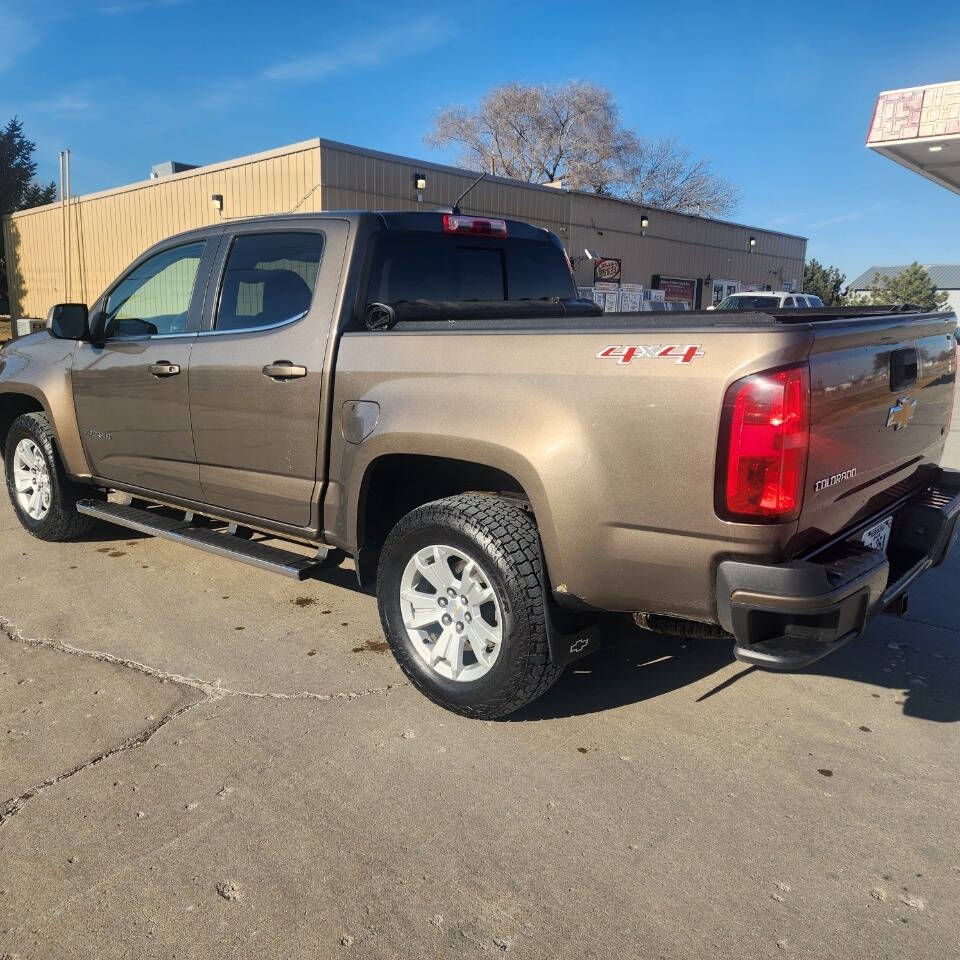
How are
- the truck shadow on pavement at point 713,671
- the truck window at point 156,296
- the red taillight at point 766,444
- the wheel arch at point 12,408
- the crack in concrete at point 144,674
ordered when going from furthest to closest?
the wheel arch at point 12,408 < the truck window at point 156,296 < the truck shadow on pavement at point 713,671 < the crack in concrete at point 144,674 < the red taillight at point 766,444

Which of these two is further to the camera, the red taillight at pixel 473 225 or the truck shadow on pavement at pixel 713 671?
the red taillight at pixel 473 225

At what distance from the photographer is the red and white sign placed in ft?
8.18

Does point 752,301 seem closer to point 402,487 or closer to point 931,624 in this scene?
point 931,624

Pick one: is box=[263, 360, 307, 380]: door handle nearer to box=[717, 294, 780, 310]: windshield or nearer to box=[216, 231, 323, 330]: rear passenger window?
box=[216, 231, 323, 330]: rear passenger window

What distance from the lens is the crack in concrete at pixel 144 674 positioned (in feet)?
8.94

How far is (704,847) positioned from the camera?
2484 mm

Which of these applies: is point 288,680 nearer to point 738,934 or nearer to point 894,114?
point 738,934

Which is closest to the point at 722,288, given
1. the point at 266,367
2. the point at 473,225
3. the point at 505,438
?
the point at 473,225

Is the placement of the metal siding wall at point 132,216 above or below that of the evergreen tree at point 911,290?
below

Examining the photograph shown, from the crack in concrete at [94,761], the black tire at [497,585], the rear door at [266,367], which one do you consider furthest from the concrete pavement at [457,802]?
the rear door at [266,367]

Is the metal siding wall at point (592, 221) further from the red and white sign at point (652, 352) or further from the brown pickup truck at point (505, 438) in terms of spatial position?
the red and white sign at point (652, 352)

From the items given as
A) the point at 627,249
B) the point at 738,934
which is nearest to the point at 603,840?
the point at 738,934

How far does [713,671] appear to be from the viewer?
373 cm

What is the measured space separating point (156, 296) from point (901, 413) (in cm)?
372
